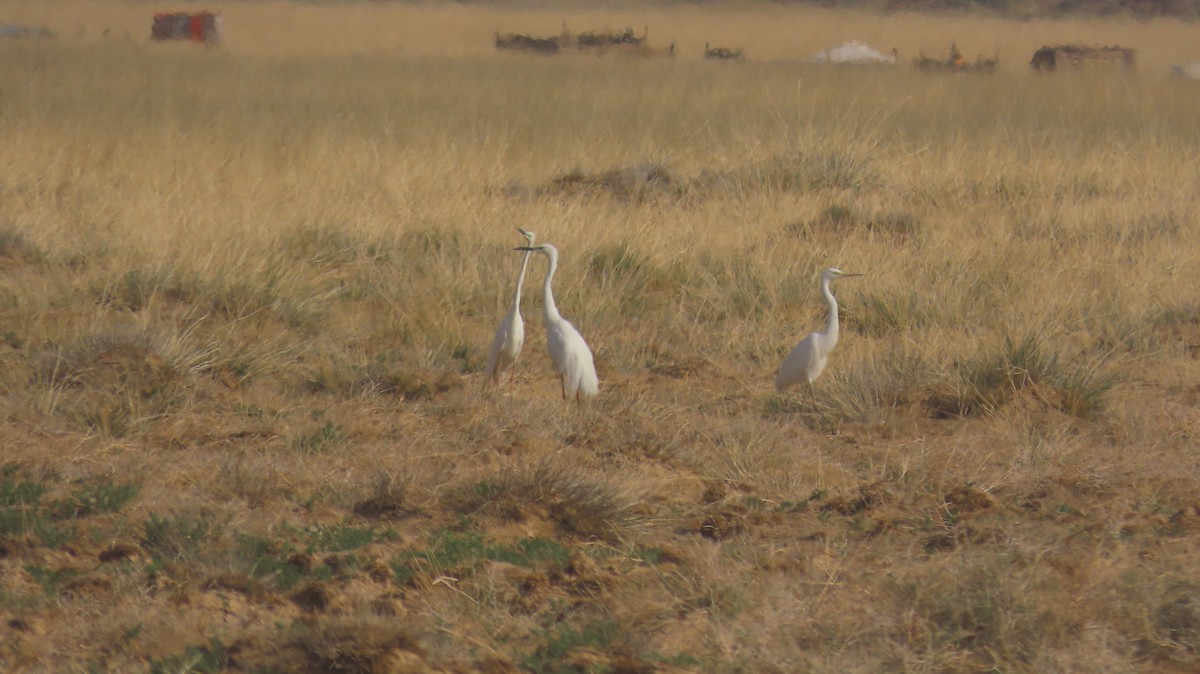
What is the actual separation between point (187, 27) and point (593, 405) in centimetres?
2384

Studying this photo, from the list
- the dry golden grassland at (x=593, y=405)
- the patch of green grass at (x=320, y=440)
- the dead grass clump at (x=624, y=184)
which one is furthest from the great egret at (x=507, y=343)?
the dead grass clump at (x=624, y=184)

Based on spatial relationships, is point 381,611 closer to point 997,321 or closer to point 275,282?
point 275,282

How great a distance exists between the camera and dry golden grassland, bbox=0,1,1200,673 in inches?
139

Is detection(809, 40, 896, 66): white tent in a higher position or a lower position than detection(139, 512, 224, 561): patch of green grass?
lower

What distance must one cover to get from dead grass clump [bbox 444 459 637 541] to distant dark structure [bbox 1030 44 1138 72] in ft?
71.8

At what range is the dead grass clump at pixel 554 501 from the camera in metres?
4.23

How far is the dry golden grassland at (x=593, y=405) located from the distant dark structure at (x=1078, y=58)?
12.1 m

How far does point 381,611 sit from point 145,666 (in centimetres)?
Result: 65

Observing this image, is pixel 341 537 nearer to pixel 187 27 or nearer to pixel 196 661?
pixel 196 661

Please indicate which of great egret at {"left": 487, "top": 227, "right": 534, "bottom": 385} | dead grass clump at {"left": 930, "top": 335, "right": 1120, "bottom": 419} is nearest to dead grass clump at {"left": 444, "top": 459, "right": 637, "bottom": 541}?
great egret at {"left": 487, "top": 227, "right": 534, "bottom": 385}

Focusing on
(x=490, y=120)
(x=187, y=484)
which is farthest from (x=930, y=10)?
(x=187, y=484)

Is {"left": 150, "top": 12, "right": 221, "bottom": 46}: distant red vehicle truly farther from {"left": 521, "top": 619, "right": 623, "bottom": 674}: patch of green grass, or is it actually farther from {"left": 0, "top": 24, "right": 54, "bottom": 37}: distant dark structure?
{"left": 521, "top": 619, "right": 623, "bottom": 674}: patch of green grass

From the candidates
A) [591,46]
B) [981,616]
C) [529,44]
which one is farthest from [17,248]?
[529,44]

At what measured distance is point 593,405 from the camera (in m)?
5.72
